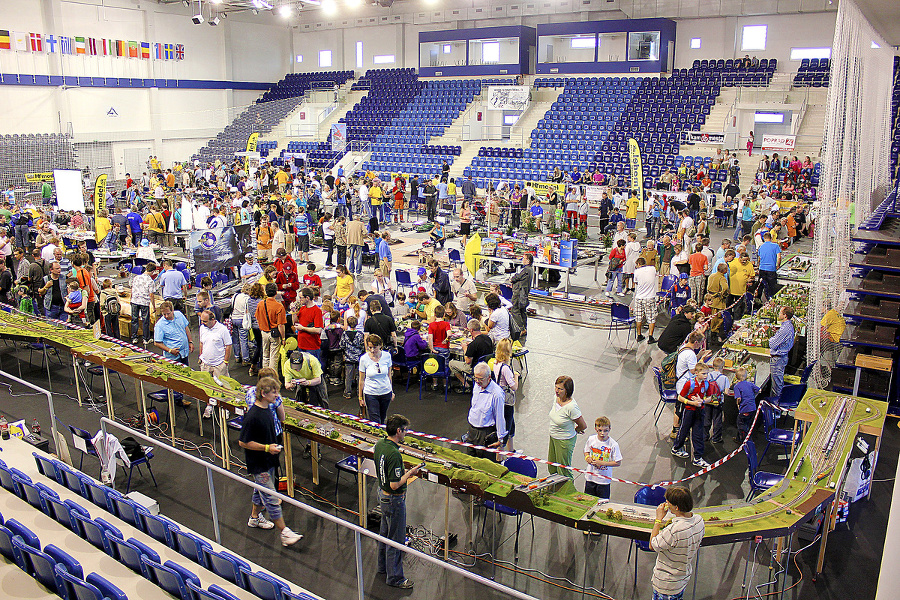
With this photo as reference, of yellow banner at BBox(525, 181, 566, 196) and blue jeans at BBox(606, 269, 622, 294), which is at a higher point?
yellow banner at BBox(525, 181, 566, 196)

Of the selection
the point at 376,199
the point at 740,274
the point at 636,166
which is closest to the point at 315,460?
the point at 740,274

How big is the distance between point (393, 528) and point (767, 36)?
2714 cm

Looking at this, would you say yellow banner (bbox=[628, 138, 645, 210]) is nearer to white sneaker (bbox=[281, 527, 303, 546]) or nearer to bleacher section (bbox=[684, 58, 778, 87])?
bleacher section (bbox=[684, 58, 778, 87])

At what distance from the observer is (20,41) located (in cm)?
2648

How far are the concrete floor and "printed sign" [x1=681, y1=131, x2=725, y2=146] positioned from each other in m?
16.9

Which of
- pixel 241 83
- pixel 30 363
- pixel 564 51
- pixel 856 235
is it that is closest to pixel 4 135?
pixel 241 83

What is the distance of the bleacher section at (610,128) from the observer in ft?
81.6

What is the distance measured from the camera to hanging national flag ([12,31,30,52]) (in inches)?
1037

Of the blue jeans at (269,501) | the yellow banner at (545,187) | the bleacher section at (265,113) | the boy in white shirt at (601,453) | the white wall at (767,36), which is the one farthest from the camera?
the bleacher section at (265,113)

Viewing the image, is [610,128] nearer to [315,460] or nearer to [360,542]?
[315,460]

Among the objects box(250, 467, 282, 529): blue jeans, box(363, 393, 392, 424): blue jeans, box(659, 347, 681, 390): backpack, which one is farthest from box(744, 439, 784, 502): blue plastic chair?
box(250, 467, 282, 529): blue jeans

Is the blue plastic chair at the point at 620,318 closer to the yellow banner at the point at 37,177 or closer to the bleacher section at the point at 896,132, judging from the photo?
the bleacher section at the point at 896,132

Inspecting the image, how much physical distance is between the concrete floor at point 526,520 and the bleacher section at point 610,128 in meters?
16.4

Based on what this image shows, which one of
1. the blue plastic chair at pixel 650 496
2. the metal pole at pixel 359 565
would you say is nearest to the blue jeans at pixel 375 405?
the metal pole at pixel 359 565
